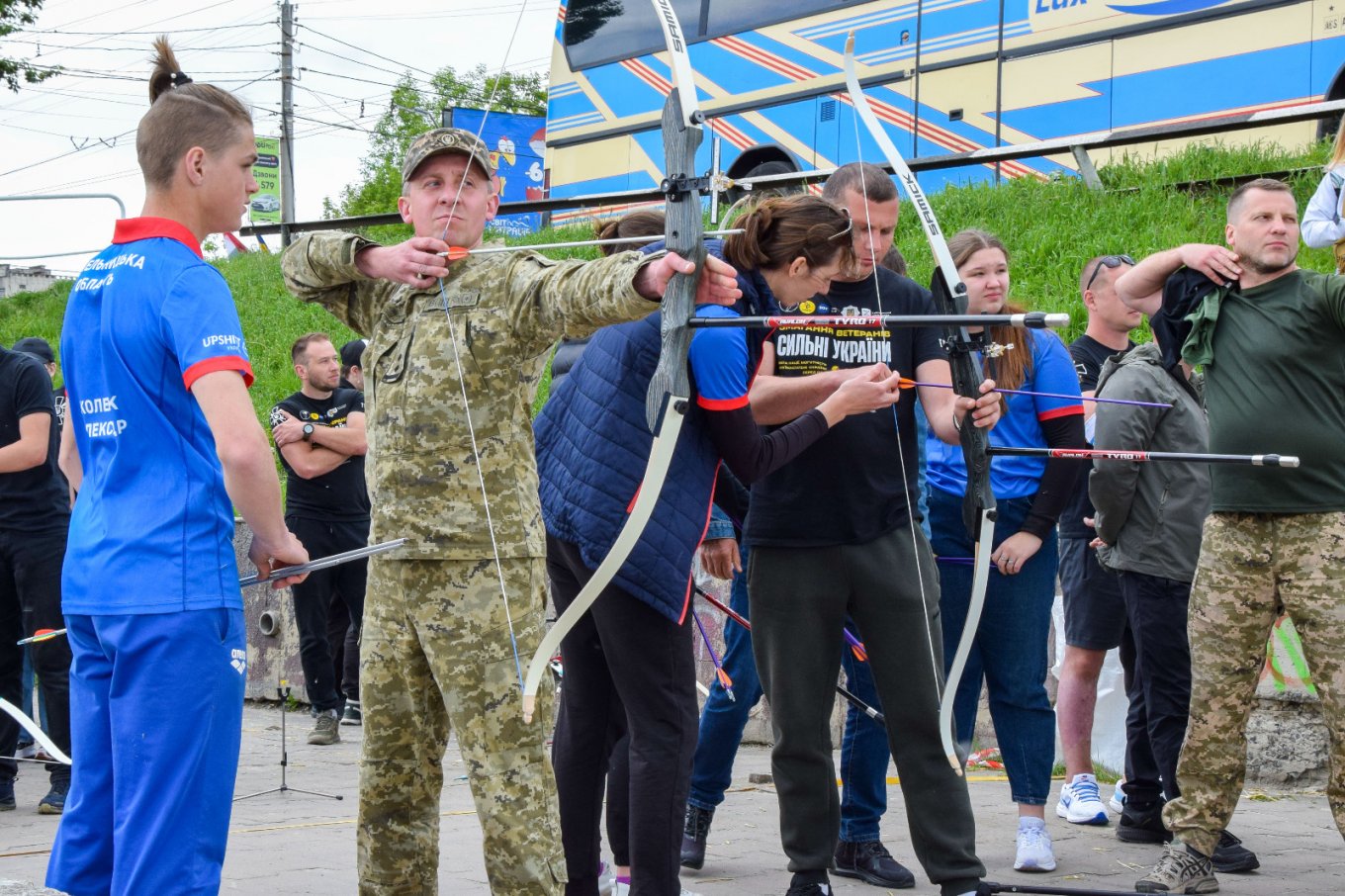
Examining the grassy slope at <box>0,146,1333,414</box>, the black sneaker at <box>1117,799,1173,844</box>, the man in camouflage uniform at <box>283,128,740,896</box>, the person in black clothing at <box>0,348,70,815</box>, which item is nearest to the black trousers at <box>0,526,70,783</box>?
the person in black clothing at <box>0,348,70,815</box>

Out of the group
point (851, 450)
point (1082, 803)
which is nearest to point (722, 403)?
point (851, 450)

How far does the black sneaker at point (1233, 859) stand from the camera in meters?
4.25

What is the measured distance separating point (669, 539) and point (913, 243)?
787 centimetres

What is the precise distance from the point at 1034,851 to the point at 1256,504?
1.22m

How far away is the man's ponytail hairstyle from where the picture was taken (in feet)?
8.79

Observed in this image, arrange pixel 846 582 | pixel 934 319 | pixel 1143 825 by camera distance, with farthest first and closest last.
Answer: pixel 1143 825, pixel 846 582, pixel 934 319

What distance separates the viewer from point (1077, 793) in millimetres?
5008

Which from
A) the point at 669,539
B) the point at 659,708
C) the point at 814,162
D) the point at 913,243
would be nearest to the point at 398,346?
the point at 669,539

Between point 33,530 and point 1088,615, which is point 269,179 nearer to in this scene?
point 33,530

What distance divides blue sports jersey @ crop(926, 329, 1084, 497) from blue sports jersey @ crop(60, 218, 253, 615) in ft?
8.30

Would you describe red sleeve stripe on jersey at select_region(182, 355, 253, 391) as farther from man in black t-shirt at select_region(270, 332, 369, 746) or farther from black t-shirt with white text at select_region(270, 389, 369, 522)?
black t-shirt with white text at select_region(270, 389, 369, 522)

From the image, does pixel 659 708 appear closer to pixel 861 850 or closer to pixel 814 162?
pixel 861 850

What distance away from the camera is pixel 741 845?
4719 millimetres

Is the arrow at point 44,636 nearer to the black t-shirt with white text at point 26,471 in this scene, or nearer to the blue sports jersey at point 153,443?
the black t-shirt with white text at point 26,471
